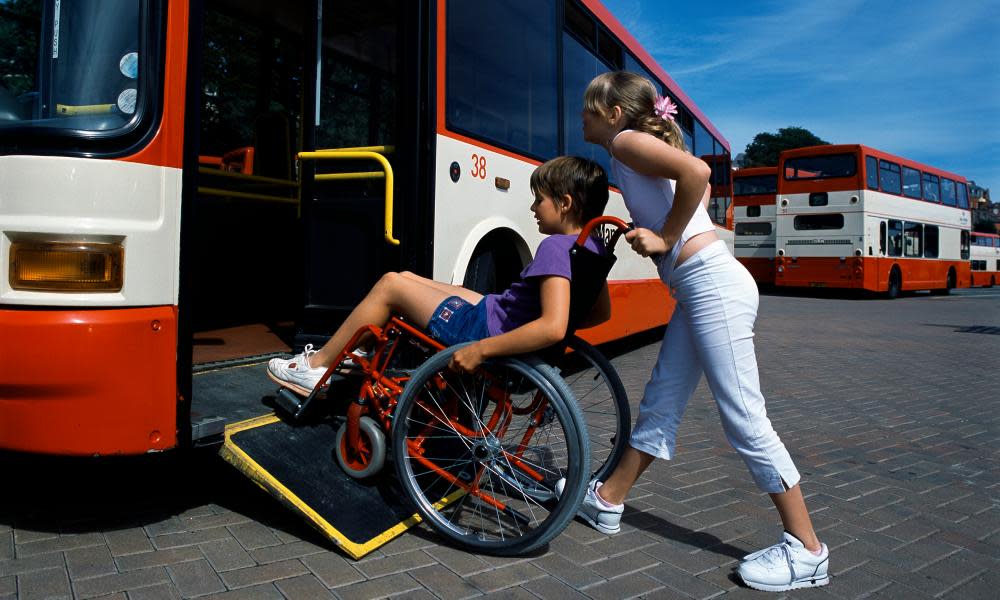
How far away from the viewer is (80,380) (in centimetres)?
257

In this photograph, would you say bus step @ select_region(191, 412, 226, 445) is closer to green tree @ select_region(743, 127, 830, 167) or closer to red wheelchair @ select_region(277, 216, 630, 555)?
red wheelchair @ select_region(277, 216, 630, 555)

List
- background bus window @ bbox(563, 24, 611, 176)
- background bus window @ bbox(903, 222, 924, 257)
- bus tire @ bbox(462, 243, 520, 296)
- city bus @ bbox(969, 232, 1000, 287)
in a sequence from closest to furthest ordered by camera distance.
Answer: bus tire @ bbox(462, 243, 520, 296)
background bus window @ bbox(563, 24, 611, 176)
background bus window @ bbox(903, 222, 924, 257)
city bus @ bbox(969, 232, 1000, 287)

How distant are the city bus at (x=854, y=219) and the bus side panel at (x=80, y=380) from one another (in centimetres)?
2096

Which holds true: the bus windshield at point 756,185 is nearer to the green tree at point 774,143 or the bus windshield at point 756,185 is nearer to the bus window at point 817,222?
the bus window at point 817,222

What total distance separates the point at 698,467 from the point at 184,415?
2.61 m

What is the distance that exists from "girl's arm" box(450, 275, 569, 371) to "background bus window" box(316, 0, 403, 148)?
212 centimetres

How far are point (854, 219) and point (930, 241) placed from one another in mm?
5342

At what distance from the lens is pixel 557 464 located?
310 centimetres

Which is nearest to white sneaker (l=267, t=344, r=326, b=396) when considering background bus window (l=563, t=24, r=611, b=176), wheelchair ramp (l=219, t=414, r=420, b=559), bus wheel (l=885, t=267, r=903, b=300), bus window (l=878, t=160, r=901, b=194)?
wheelchair ramp (l=219, t=414, r=420, b=559)

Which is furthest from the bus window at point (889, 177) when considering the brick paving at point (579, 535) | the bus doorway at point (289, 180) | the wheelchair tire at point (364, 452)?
the wheelchair tire at point (364, 452)

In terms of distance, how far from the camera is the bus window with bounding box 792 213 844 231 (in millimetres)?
20891

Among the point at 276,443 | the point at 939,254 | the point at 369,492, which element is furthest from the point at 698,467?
the point at 939,254

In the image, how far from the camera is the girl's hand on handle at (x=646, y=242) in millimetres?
2549

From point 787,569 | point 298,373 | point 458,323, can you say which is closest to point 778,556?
point 787,569
